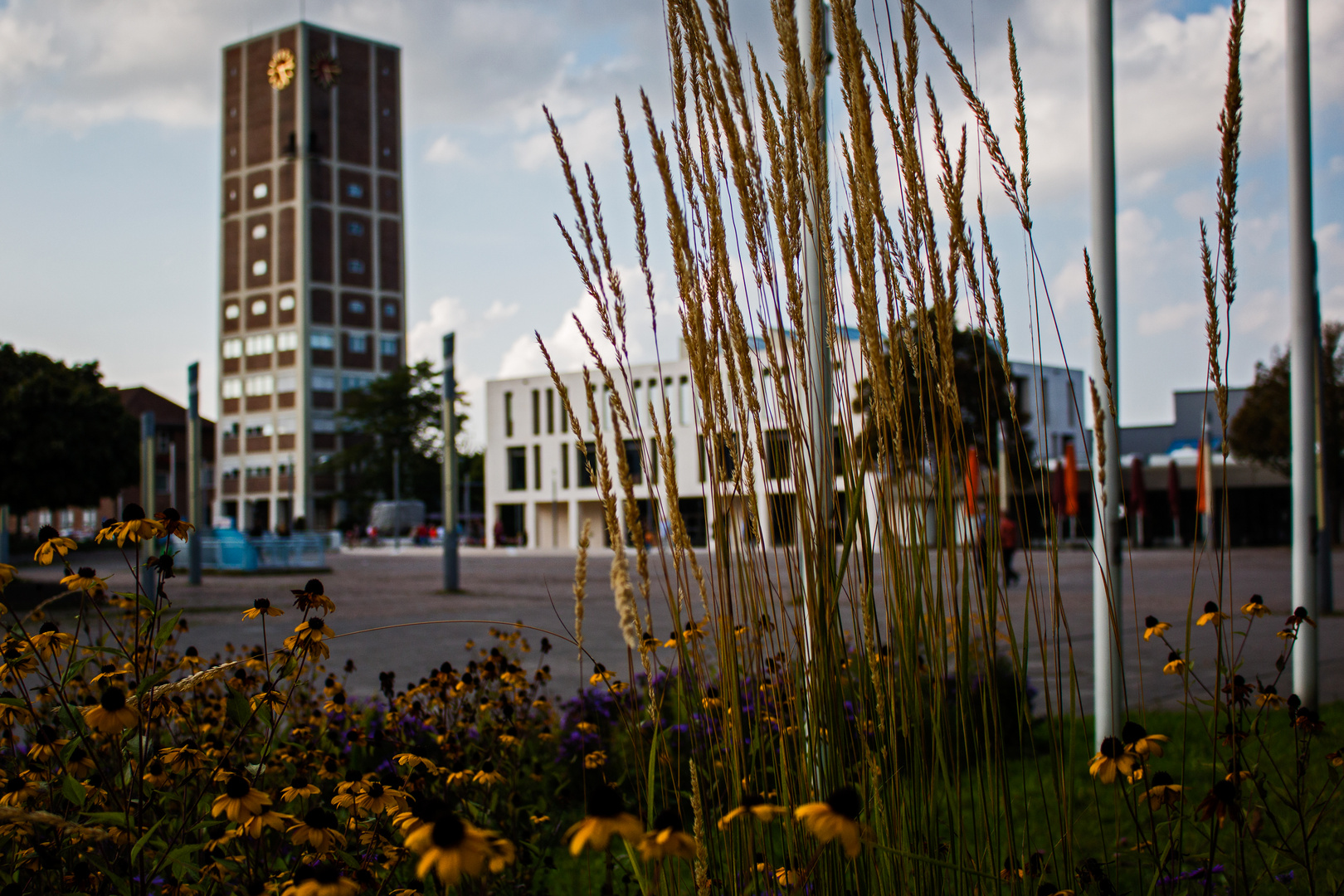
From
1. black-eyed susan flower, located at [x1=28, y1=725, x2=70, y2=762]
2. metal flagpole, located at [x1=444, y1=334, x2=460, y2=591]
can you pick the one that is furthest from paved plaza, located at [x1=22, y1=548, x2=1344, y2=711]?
metal flagpole, located at [x1=444, y1=334, x2=460, y2=591]

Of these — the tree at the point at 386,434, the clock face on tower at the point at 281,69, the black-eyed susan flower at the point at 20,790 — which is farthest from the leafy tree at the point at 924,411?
the clock face on tower at the point at 281,69

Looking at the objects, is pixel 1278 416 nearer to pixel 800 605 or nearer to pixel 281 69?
pixel 800 605

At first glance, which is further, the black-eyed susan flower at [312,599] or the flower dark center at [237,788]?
the black-eyed susan flower at [312,599]

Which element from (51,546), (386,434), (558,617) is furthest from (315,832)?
(386,434)

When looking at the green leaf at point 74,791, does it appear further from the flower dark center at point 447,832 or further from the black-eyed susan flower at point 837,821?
the black-eyed susan flower at point 837,821

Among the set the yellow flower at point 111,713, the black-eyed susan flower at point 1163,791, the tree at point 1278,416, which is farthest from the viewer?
the tree at point 1278,416

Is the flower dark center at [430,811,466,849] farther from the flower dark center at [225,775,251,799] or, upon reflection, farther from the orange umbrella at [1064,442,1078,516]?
the orange umbrella at [1064,442,1078,516]

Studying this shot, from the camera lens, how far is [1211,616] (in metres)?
1.64

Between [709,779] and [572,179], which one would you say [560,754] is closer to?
[709,779]

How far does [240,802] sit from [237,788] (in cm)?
2

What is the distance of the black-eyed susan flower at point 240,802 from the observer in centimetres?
123

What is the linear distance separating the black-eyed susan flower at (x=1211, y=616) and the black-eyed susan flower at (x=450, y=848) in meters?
1.14

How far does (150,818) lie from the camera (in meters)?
2.08

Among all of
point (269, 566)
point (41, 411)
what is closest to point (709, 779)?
point (41, 411)
